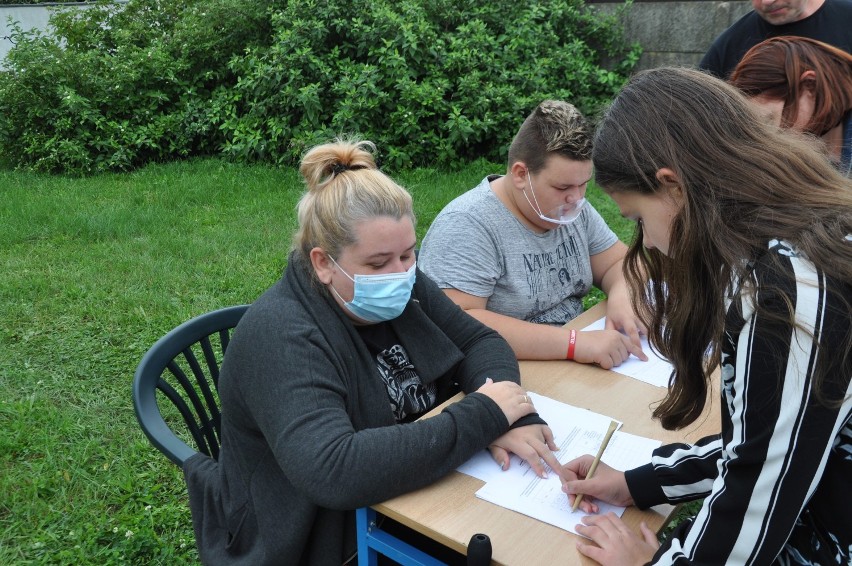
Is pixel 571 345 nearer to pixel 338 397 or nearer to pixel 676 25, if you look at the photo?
pixel 338 397

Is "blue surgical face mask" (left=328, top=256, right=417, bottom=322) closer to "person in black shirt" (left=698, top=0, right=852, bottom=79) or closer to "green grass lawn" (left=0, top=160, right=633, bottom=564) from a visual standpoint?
"green grass lawn" (left=0, top=160, right=633, bottom=564)

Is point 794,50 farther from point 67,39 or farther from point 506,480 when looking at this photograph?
point 67,39

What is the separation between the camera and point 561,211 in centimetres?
260

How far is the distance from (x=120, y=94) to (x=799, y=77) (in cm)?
625

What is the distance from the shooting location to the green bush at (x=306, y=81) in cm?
643

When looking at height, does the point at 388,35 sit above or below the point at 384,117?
above

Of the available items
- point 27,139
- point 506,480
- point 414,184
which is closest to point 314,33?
point 414,184

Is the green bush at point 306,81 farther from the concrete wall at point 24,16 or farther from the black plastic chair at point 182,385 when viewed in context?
the black plastic chair at point 182,385

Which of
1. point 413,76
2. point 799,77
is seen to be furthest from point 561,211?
point 413,76

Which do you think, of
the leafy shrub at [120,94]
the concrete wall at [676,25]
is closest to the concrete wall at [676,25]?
the concrete wall at [676,25]

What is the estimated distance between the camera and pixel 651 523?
1.54 metres

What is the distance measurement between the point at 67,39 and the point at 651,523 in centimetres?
813

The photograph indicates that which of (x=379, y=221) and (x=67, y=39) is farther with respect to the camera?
(x=67, y=39)

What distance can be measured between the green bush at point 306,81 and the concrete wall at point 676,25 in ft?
0.55
